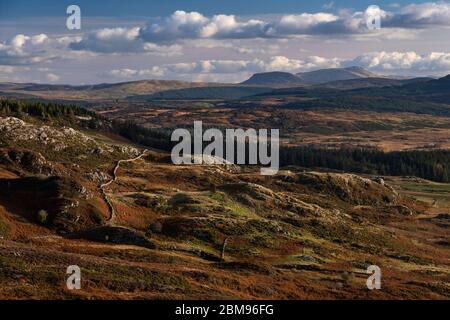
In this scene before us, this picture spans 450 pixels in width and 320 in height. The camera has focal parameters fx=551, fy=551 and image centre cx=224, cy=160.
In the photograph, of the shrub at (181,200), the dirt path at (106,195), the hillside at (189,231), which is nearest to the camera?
the hillside at (189,231)

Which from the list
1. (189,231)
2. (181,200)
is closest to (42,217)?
(189,231)

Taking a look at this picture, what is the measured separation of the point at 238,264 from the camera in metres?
57.3

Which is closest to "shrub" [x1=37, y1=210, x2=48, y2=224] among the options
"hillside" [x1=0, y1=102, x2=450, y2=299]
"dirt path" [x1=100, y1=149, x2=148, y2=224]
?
"hillside" [x1=0, y1=102, x2=450, y2=299]

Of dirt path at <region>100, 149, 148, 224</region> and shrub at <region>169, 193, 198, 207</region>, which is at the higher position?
dirt path at <region>100, 149, 148, 224</region>

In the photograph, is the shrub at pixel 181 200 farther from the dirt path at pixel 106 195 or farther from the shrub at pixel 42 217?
the shrub at pixel 42 217

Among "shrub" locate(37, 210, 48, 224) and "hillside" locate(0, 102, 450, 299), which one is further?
"shrub" locate(37, 210, 48, 224)

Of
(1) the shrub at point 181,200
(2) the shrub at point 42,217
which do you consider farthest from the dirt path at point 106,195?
(1) the shrub at point 181,200

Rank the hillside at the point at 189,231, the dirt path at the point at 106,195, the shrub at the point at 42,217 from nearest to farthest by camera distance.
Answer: the hillside at the point at 189,231 → the shrub at the point at 42,217 → the dirt path at the point at 106,195

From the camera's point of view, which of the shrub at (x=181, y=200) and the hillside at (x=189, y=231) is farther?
the shrub at (x=181, y=200)

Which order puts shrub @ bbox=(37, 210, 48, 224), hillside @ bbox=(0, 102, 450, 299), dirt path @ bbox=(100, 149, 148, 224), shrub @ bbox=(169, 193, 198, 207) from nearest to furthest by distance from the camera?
hillside @ bbox=(0, 102, 450, 299), shrub @ bbox=(37, 210, 48, 224), dirt path @ bbox=(100, 149, 148, 224), shrub @ bbox=(169, 193, 198, 207)

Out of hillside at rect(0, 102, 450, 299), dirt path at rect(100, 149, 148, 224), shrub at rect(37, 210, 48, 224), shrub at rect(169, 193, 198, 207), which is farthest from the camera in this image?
shrub at rect(169, 193, 198, 207)

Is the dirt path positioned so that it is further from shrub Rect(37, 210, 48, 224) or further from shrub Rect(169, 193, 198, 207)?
shrub Rect(169, 193, 198, 207)
